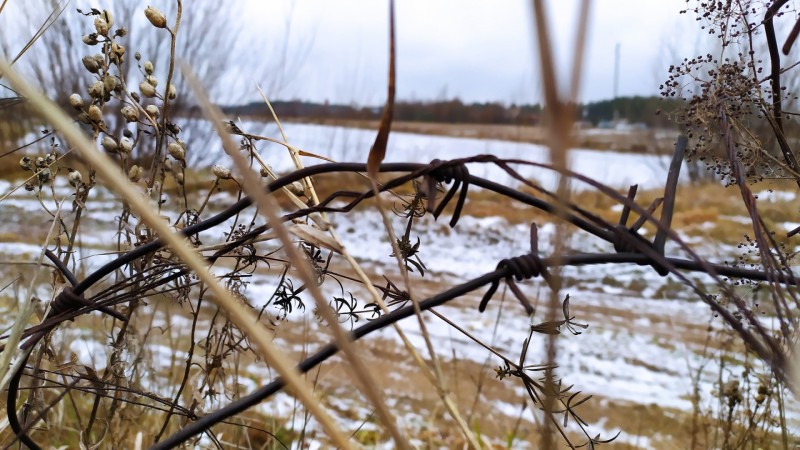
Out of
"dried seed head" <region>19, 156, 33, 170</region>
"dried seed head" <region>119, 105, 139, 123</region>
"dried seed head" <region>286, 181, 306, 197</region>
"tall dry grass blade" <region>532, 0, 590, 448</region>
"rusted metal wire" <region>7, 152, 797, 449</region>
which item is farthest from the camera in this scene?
"dried seed head" <region>19, 156, 33, 170</region>

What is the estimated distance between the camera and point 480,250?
7102 mm

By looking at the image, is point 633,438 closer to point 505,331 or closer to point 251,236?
point 505,331

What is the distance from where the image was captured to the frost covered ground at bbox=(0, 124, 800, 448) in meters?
2.40

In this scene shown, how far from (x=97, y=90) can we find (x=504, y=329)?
12.5ft

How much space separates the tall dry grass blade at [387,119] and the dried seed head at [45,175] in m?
0.56

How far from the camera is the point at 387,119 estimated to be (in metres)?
0.26

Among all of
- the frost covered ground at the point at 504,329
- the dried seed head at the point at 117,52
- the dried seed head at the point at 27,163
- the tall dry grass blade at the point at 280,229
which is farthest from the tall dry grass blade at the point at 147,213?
the dried seed head at the point at 27,163

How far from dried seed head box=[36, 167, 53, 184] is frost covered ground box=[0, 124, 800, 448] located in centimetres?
5

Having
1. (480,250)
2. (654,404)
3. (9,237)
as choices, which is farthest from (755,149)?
(9,237)

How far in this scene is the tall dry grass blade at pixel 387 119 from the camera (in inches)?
8.5

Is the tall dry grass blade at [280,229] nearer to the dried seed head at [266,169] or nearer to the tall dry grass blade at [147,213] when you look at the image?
the tall dry grass blade at [147,213]

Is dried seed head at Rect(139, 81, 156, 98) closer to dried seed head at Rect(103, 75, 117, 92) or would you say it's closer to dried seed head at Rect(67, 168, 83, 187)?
dried seed head at Rect(103, 75, 117, 92)

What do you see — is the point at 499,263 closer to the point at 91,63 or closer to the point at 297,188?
the point at 297,188

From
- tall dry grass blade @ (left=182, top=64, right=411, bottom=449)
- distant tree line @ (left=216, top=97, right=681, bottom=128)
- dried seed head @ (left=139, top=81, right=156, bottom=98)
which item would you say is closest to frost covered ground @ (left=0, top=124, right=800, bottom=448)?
dried seed head @ (left=139, top=81, right=156, bottom=98)
